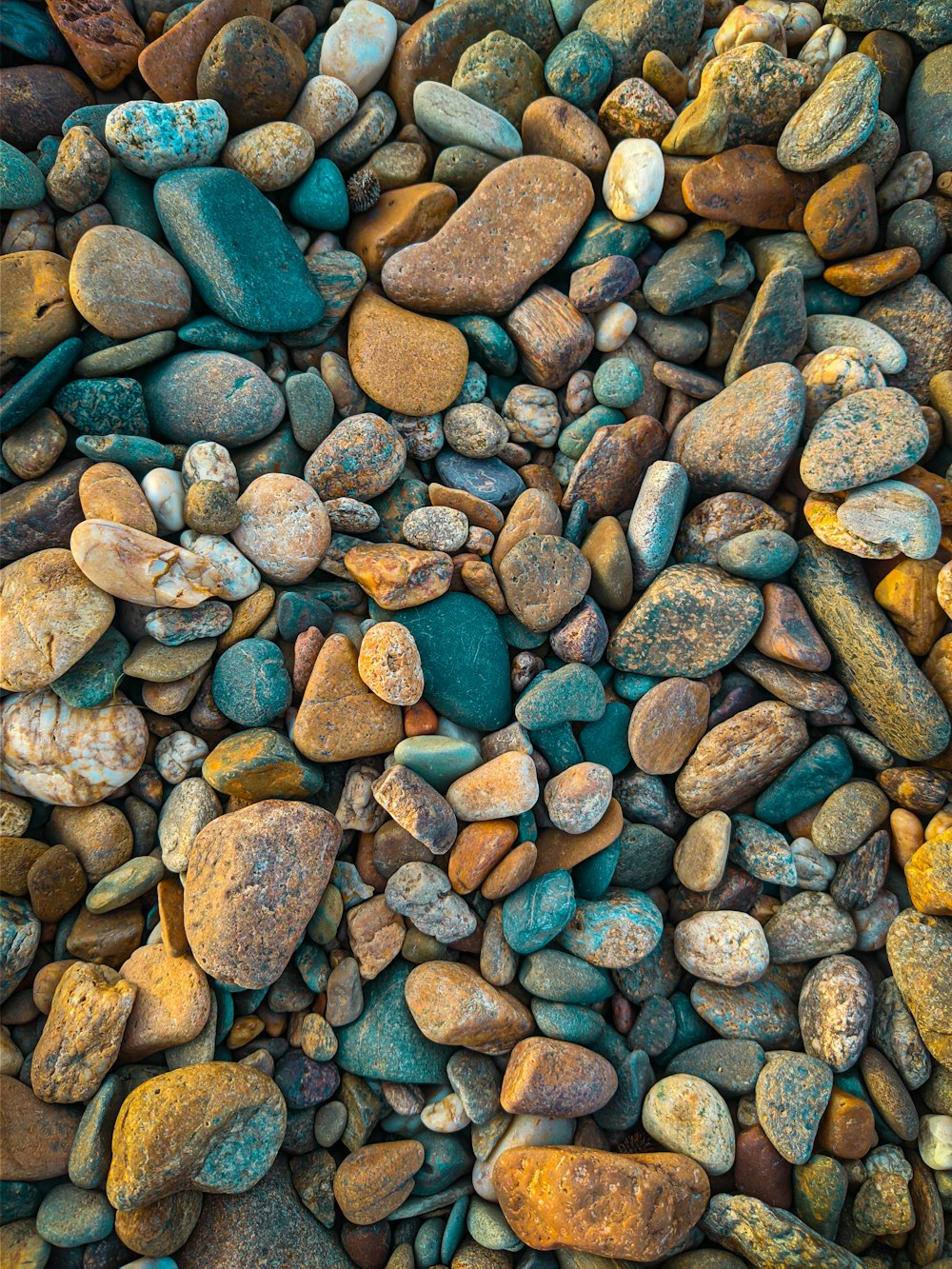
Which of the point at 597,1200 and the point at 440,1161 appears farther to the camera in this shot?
the point at 440,1161

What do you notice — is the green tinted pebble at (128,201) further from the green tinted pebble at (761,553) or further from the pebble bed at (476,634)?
the green tinted pebble at (761,553)

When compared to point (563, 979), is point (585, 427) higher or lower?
higher

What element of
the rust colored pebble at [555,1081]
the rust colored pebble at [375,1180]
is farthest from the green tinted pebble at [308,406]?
the rust colored pebble at [375,1180]

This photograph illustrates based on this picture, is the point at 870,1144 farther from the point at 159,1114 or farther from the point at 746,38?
the point at 746,38

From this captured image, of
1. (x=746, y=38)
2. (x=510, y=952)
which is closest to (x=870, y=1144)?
(x=510, y=952)

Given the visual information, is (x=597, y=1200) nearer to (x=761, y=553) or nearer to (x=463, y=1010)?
(x=463, y=1010)

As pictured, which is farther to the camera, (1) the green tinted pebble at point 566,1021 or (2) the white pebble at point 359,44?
(2) the white pebble at point 359,44

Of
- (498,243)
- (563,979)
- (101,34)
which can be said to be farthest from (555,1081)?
(101,34)

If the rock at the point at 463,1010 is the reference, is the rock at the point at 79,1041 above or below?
above
